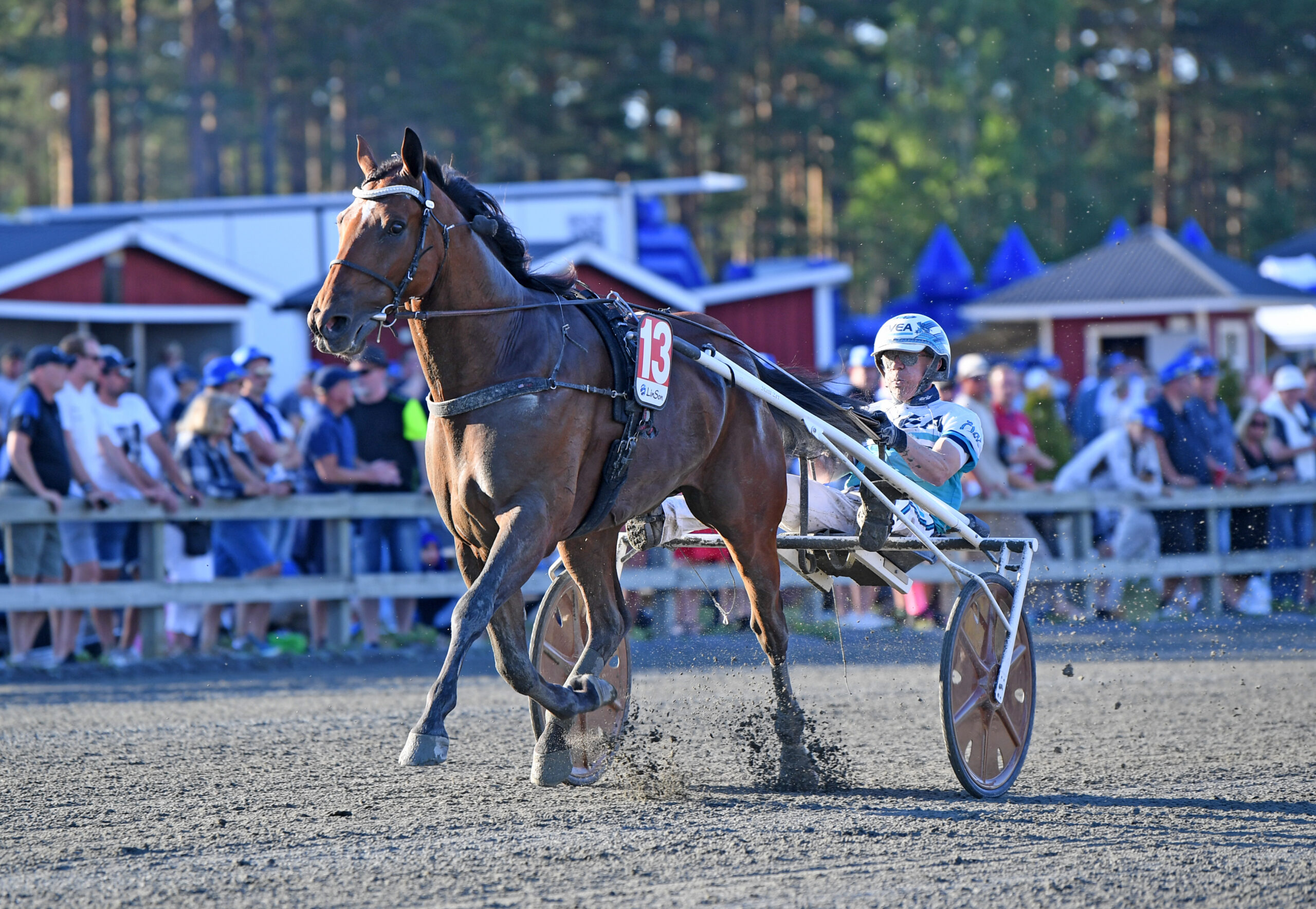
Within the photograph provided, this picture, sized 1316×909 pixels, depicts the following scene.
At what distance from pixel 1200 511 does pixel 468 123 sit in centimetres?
2743

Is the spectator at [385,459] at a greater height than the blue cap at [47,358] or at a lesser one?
lesser

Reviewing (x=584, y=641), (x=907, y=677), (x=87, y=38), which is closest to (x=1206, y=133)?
(x=87, y=38)

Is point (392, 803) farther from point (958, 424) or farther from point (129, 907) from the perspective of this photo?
point (958, 424)

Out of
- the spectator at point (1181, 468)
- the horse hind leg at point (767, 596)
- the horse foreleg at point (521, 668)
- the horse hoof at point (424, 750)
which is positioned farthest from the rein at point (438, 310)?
the spectator at point (1181, 468)

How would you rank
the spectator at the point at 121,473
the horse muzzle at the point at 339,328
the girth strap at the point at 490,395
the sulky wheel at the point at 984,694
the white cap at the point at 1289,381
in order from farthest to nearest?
the white cap at the point at 1289,381
the spectator at the point at 121,473
the sulky wheel at the point at 984,694
the girth strap at the point at 490,395
the horse muzzle at the point at 339,328

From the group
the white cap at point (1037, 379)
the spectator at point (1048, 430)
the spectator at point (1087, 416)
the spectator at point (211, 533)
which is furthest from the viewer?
the white cap at point (1037, 379)

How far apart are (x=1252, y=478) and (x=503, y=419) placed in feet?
29.7

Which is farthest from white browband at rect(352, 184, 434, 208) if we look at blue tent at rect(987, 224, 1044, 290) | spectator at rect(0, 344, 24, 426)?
blue tent at rect(987, 224, 1044, 290)

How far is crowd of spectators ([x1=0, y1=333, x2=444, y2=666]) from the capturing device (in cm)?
949

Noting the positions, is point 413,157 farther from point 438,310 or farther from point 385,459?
point 385,459

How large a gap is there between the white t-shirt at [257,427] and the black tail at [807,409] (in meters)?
4.89

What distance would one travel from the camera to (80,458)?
9.68 m

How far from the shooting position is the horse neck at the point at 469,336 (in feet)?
16.5

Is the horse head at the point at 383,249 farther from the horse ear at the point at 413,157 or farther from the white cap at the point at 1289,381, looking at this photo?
the white cap at the point at 1289,381
